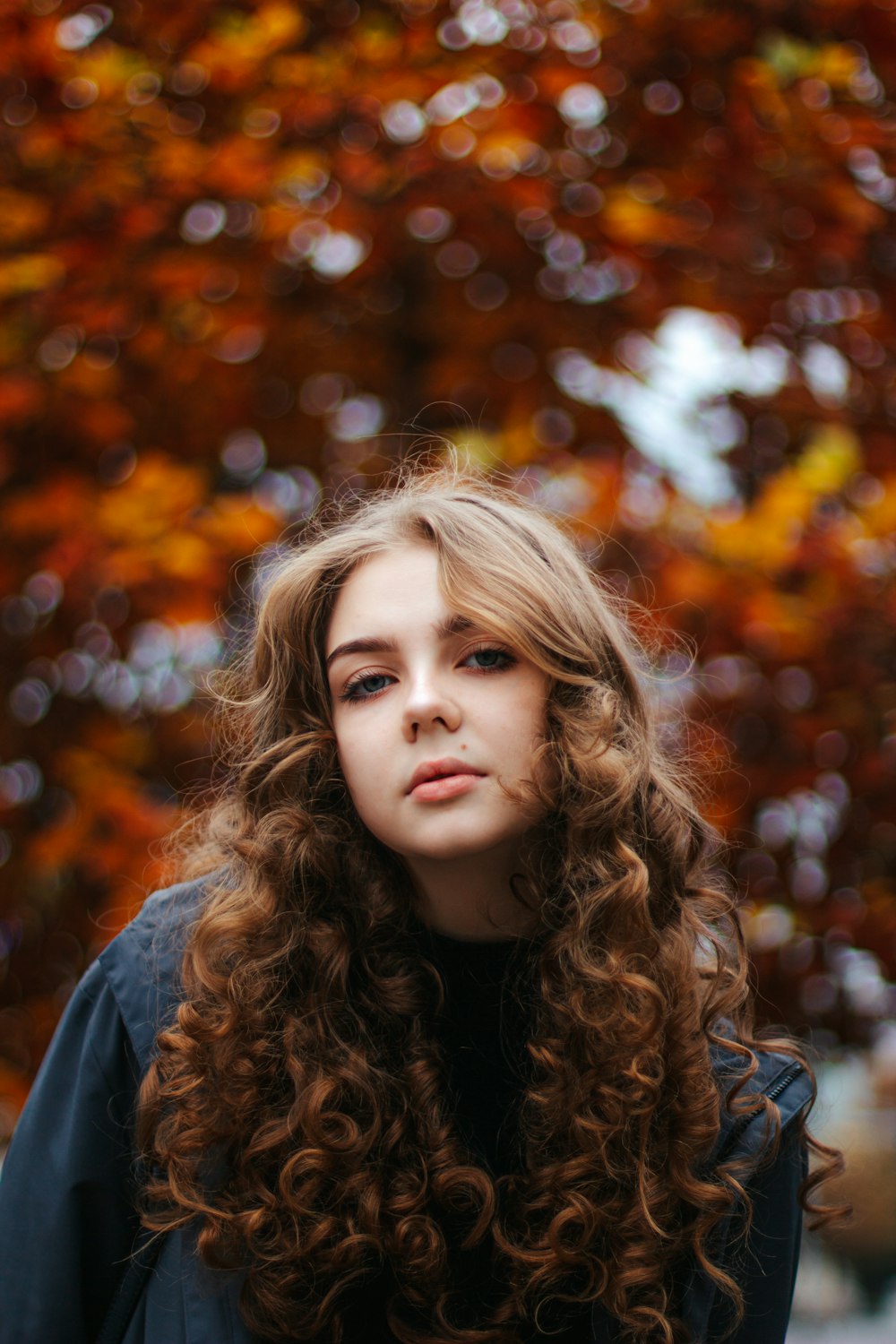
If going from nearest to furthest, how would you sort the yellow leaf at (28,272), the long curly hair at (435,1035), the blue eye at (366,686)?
1. the long curly hair at (435,1035)
2. the blue eye at (366,686)
3. the yellow leaf at (28,272)

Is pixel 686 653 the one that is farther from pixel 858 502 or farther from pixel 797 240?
pixel 797 240

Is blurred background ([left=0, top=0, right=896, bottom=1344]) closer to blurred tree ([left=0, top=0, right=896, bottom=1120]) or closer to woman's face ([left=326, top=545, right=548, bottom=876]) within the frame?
blurred tree ([left=0, top=0, right=896, bottom=1120])

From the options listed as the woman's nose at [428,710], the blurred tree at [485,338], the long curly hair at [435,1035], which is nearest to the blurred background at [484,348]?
the blurred tree at [485,338]

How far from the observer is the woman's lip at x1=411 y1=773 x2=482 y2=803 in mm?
1583

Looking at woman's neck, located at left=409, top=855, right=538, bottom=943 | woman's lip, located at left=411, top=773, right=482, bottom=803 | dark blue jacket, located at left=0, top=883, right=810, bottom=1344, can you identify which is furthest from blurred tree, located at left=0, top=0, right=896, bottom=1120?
woman's lip, located at left=411, top=773, right=482, bottom=803

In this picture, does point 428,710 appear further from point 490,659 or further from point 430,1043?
point 430,1043

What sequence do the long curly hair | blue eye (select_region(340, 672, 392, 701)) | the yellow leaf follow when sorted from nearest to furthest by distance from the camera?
the long curly hair
blue eye (select_region(340, 672, 392, 701))
the yellow leaf

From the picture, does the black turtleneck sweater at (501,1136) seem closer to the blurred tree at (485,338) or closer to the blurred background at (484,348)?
the blurred background at (484,348)

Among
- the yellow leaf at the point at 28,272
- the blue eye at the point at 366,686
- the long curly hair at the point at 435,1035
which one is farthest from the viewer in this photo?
the yellow leaf at the point at 28,272

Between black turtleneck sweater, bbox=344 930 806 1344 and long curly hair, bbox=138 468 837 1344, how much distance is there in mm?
33

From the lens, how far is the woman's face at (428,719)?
5.23 ft

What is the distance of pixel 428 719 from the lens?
1.60 m

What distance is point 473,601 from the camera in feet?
5.42

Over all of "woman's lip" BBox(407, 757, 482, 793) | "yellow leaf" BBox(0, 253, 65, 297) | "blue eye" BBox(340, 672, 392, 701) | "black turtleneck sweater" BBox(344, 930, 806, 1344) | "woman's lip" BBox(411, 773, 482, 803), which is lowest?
"black turtleneck sweater" BBox(344, 930, 806, 1344)
